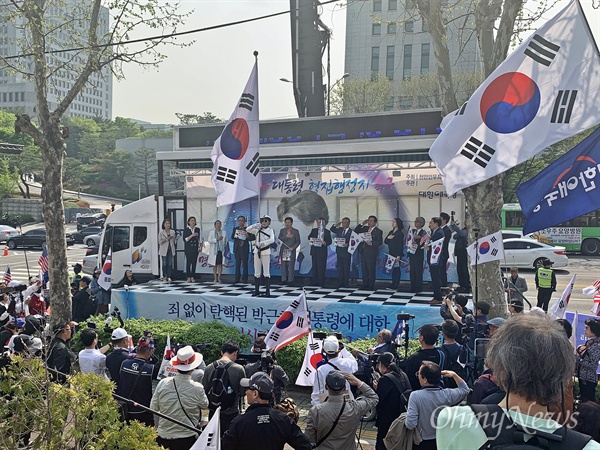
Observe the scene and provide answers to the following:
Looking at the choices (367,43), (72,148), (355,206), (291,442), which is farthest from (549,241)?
(72,148)

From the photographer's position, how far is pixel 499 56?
9023 mm

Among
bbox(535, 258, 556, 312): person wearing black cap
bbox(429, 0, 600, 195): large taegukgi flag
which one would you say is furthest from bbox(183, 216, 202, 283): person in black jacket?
bbox(429, 0, 600, 195): large taegukgi flag

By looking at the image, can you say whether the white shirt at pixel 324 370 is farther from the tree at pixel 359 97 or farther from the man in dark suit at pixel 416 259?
the tree at pixel 359 97

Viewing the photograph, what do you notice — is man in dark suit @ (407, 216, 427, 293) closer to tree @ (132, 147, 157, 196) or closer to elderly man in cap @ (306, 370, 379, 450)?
elderly man in cap @ (306, 370, 379, 450)

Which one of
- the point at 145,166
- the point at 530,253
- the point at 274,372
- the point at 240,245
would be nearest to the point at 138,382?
the point at 274,372

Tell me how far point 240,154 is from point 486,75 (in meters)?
4.75

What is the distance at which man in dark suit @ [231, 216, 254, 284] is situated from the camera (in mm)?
15117

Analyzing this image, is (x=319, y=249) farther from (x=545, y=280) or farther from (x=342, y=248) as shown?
(x=545, y=280)

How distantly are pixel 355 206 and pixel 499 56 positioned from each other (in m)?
6.59

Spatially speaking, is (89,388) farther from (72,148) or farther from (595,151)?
(72,148)

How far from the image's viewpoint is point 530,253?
24203mm

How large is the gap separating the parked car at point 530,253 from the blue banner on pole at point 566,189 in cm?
1785

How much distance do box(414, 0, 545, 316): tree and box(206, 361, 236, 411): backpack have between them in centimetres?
545

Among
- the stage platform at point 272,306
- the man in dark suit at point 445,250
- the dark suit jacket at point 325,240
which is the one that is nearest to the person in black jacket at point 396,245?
the stage platform at point 272,306
